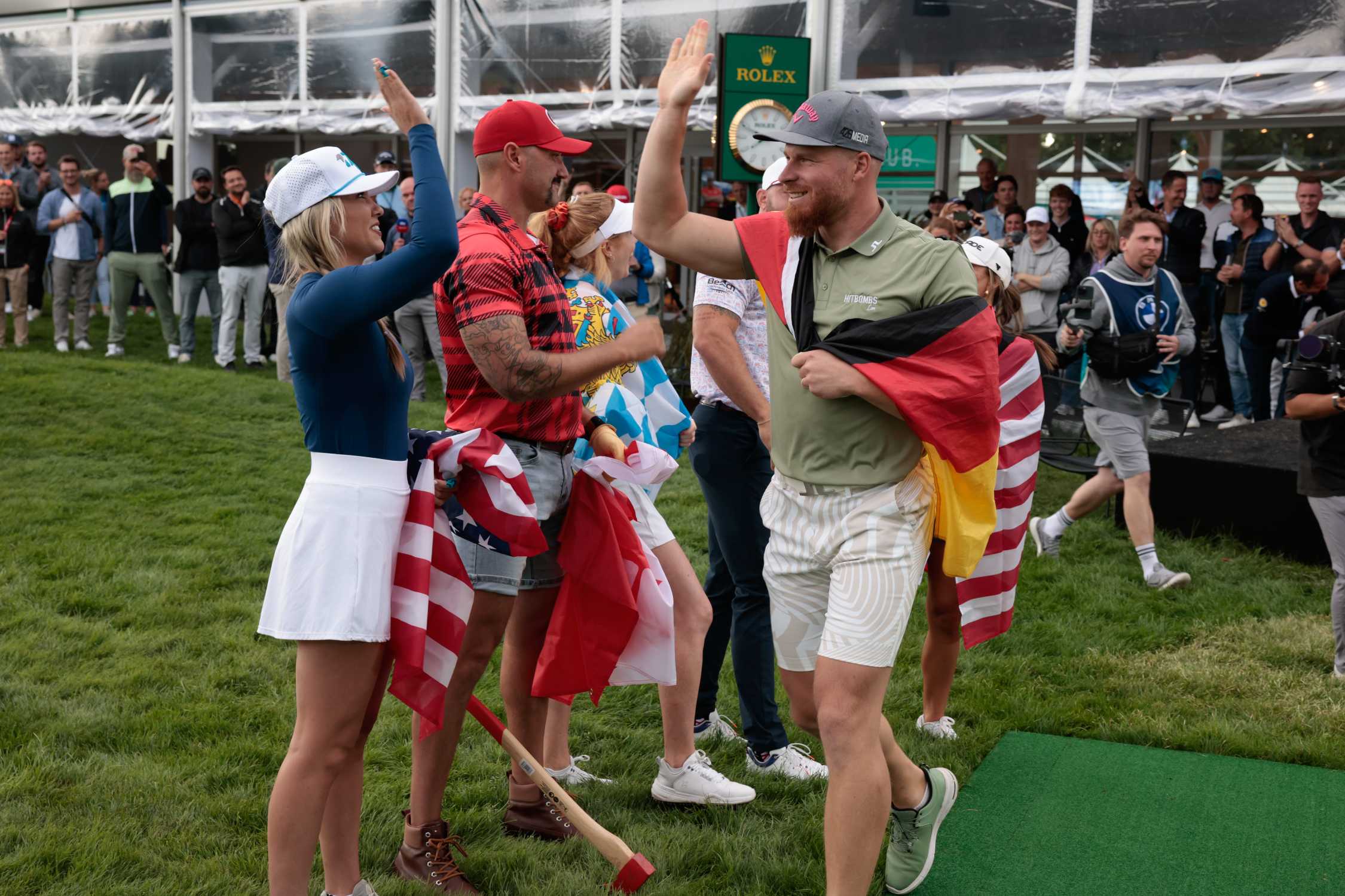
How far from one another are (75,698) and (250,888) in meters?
1.85

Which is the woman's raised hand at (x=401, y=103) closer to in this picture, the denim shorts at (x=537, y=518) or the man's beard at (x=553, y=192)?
the man's beard at (x=553, y=192)

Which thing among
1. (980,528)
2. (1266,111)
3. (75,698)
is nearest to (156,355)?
(75,698)

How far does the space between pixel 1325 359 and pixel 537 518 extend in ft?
11.8

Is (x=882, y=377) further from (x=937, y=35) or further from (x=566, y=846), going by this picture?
(x=937, y=35)

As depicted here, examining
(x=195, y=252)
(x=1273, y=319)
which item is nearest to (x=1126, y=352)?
(x=1273, y=319)

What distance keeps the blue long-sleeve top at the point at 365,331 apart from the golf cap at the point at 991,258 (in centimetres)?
264

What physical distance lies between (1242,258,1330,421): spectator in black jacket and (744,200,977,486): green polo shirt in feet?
27.7

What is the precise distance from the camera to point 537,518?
361 centimetres

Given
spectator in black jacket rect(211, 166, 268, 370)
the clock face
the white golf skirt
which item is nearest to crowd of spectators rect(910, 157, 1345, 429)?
the clock face

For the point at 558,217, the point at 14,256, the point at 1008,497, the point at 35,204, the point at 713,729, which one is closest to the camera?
the point at 558,217

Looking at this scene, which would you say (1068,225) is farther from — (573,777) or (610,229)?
(573,777)

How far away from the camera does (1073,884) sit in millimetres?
3760

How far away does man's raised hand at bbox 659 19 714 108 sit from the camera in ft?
10.3

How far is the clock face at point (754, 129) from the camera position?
1223cm
